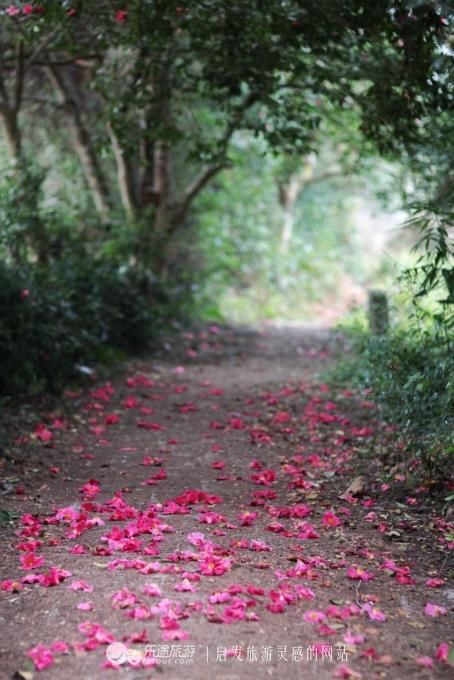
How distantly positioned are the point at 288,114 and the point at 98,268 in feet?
9.34

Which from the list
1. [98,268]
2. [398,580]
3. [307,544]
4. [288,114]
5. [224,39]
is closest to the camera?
[398,580]

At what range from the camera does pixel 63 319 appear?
7160 mm

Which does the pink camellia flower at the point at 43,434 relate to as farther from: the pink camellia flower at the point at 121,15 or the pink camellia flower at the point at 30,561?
the pink camellia flower at the point at 121,15

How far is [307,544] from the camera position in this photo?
154 inches

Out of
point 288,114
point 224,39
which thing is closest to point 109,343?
point 288,114

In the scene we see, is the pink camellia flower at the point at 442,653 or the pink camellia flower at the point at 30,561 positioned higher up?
the pink camellia flower at the point at 30,561

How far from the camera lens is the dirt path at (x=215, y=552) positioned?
9.16 ft

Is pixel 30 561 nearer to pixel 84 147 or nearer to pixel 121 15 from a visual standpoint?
pixel 121 15

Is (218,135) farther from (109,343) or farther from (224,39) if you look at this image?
(224,39)

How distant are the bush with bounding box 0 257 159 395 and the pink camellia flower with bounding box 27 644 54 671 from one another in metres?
3.79

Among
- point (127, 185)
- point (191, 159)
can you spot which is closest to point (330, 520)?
point (191, 159)

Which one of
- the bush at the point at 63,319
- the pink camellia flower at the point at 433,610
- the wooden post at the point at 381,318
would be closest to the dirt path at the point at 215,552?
the pink camellia flower at the point at 433,610

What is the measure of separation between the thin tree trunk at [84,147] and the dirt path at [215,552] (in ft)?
Result: 14.0

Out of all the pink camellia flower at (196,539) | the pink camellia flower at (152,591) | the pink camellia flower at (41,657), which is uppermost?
the pink camellia flower at (196,539)
